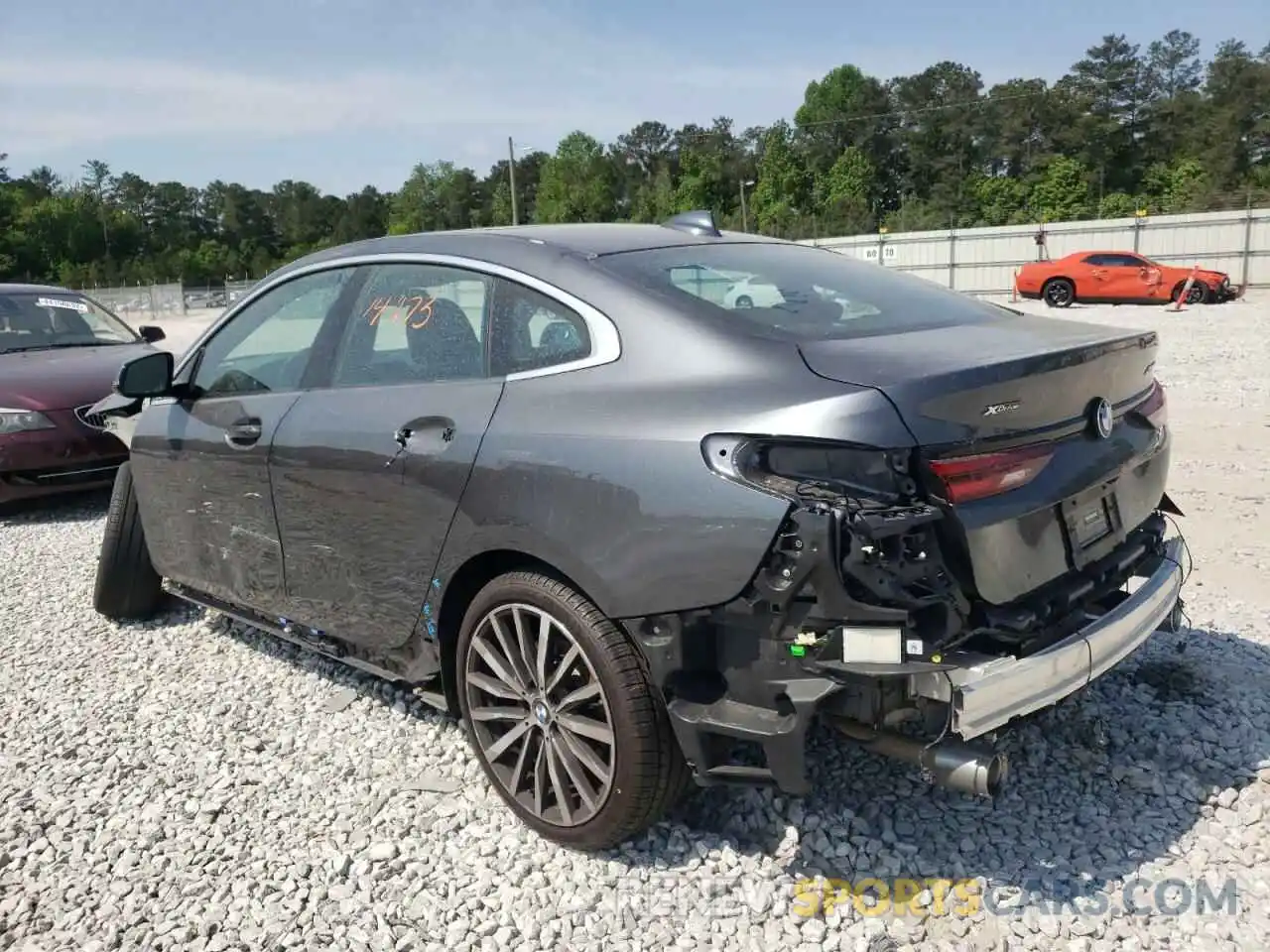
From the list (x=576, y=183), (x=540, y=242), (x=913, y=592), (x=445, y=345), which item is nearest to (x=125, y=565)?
(x=445, y=345)

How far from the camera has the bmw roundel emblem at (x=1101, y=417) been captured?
2.74 metres

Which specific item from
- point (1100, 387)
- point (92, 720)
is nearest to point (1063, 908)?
point (1100, 387)

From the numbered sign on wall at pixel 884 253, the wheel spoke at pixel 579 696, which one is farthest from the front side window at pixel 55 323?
the numbered sign on wall at pixel 884 253

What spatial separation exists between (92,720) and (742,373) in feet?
9.83

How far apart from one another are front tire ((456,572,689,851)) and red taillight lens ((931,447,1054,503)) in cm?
88

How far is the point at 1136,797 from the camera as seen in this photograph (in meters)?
3.03

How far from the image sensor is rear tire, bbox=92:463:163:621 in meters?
4.82

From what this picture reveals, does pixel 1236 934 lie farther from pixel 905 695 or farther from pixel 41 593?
pixel 41 593

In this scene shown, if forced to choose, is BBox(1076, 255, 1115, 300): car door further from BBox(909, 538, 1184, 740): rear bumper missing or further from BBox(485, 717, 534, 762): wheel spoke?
BBox(485, 717, 534, 762): wheel spoke

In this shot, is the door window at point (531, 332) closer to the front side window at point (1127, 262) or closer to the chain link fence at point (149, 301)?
the front side window at point (1127, 262)

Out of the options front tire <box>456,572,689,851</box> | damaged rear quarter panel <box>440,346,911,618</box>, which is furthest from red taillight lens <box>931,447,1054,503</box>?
front tire <box>456,572,689,851</box>

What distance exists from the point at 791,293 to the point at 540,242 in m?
0.78

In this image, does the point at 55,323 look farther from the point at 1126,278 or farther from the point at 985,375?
the point at 1126,278

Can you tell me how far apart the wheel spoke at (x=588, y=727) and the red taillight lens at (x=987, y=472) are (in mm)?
1070
